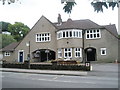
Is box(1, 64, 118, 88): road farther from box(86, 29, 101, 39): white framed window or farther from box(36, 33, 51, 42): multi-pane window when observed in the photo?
box(36, 33, 51, 42): multi-pane window

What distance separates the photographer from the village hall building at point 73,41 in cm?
3769

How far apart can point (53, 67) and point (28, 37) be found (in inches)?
757

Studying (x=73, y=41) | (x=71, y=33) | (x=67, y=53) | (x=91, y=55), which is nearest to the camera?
(x=73, y=41)

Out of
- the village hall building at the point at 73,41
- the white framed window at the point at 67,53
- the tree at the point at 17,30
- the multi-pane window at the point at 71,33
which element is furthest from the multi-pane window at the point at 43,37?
the tree at the point at 17,30

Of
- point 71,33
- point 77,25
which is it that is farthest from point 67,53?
point 77,25

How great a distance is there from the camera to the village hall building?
37688 mm

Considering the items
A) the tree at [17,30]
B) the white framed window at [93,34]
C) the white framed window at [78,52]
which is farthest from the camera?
the tree at [17,30]

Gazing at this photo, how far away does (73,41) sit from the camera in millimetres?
37812

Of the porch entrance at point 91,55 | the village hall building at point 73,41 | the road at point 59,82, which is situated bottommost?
the road at point 59,82

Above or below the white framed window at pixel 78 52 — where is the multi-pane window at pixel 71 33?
above

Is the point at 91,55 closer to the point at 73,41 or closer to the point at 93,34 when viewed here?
the point at 93,34

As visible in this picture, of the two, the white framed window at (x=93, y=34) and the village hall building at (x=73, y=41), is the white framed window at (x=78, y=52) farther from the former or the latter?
the white framed window at (x=93, y=34)

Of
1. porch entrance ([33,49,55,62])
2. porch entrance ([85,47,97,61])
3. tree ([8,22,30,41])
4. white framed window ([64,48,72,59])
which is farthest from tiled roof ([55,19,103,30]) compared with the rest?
tree ([8,22,30,41])

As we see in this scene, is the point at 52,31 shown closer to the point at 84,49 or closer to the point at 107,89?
the point at 84,49
